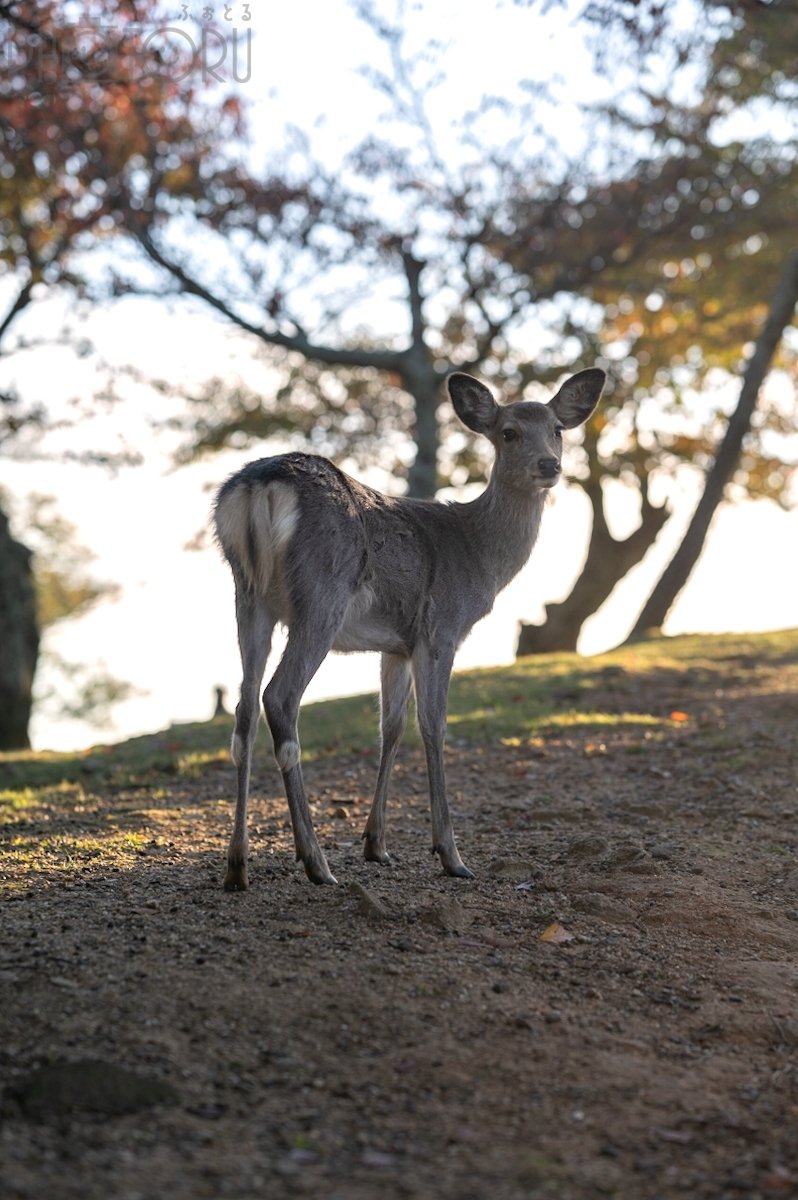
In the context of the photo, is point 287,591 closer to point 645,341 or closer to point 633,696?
point 633,696

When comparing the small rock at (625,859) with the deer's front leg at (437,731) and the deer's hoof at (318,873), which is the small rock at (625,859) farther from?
the deer's hoof at (318,873)

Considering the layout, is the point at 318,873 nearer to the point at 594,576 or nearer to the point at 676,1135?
the point at 676,1135

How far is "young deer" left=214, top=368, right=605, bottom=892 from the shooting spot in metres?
5.52

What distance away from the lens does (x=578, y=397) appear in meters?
7.28

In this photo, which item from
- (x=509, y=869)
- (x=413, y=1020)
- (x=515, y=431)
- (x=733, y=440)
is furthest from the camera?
(x=733, y=440)

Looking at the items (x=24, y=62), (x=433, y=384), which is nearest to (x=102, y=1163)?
(x=24, y=62)

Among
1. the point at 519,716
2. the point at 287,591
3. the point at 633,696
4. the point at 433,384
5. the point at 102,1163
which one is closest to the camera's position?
the point at 102,1163

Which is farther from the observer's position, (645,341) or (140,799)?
(645,341)

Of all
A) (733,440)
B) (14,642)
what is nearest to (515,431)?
(14,642)

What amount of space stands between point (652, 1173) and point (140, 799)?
5417 mm

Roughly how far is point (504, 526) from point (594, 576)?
47.0ft

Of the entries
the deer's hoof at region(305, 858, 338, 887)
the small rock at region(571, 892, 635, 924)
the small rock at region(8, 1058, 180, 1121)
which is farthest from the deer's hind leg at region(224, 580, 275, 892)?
the small rock at region(8, 1058, 180, 1121)

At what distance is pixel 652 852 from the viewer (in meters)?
6.45

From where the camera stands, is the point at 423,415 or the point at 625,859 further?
the point at 423,415
